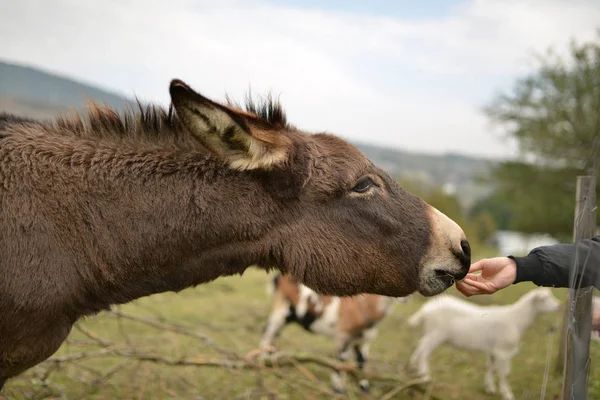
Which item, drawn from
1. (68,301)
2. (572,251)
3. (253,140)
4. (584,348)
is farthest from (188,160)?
(584,348)

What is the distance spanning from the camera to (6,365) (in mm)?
2328

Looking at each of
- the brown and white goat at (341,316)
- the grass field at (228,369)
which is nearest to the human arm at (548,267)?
the grass field at (228,369)

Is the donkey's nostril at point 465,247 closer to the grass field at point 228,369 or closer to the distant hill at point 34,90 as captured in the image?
the grass field at point 228,369

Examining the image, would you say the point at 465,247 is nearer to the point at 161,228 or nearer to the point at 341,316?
the point at 161,228

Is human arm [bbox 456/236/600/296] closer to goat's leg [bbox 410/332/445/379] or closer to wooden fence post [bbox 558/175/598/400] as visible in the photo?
wooden fence post [bbox 558/175/598/400]

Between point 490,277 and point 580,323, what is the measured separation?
56 cm

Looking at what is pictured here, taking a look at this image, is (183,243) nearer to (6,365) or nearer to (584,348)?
(6,365)

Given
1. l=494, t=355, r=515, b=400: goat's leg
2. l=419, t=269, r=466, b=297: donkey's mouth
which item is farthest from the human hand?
l=494, t=355, r=515, b=400: goat's leg

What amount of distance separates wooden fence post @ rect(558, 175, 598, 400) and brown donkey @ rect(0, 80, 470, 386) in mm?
724

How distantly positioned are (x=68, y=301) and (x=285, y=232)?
117 centimetres

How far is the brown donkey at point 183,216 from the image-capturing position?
2.24m

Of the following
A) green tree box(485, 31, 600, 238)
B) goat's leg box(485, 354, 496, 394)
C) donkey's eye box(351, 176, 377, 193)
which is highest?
green tree box(485, 31, 600, 238)

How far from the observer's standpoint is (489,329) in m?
7.14

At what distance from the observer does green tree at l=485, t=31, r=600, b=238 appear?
10.4 m
